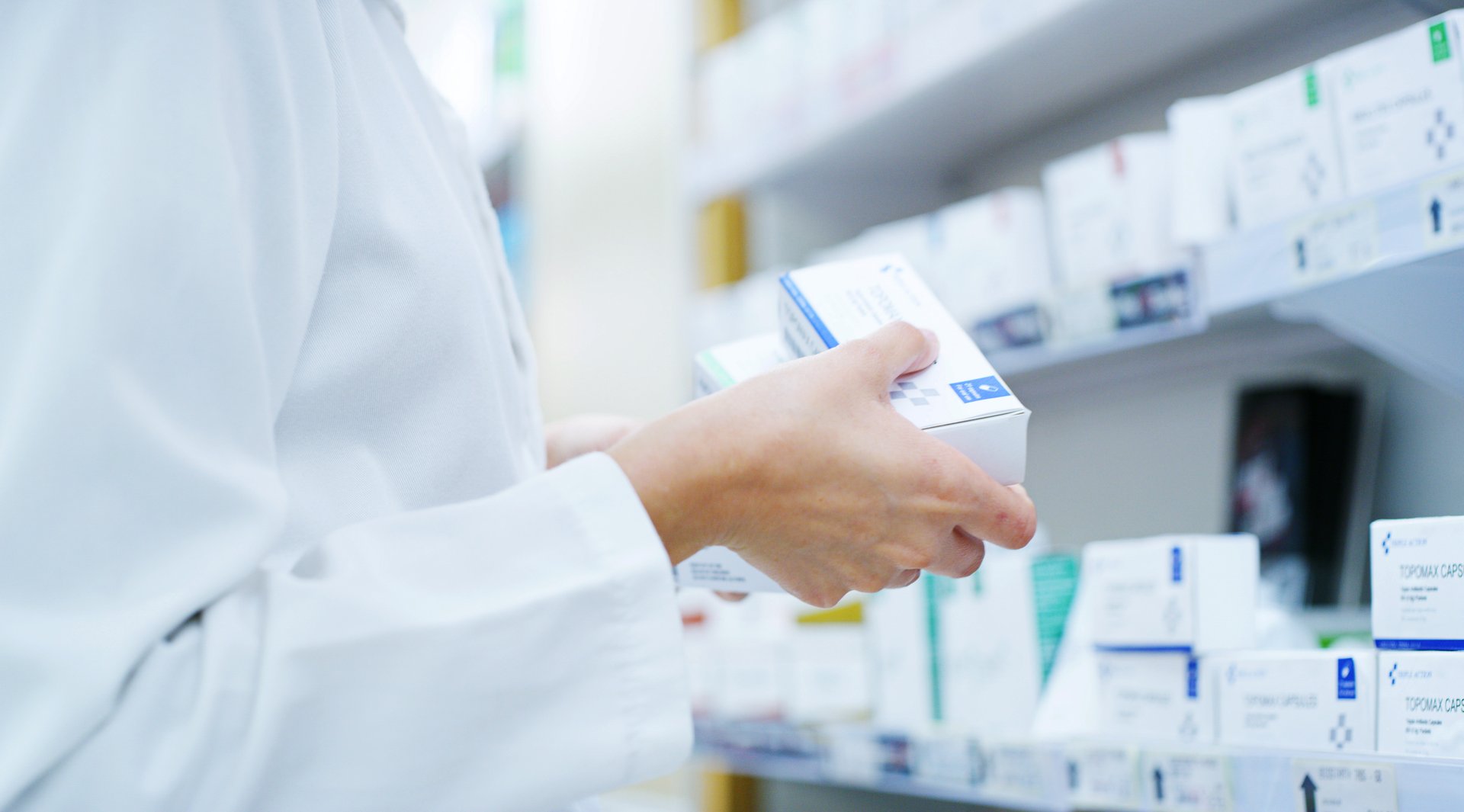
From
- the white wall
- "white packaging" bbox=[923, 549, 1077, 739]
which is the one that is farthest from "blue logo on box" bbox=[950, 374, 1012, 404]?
the white wall

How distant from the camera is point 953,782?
45.6 inches

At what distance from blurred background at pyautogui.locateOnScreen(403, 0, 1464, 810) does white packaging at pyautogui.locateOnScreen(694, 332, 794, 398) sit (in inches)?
16.7

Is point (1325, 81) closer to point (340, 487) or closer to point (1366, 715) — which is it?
point (1366, 715)

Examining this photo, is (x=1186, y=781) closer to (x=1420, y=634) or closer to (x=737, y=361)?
(x=1420, y=634)

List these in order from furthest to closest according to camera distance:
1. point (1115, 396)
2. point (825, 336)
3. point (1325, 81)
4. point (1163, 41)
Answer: point (1115, 396)
point (1163, 41)
point (1325, 81)
point (825, 336)

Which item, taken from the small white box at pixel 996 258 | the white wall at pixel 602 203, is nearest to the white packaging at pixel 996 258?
the small white box at pixel 996 258

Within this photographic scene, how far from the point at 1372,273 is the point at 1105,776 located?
0.46 metres

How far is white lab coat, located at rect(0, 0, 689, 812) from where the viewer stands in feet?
1.56

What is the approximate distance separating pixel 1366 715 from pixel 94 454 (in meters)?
0.76

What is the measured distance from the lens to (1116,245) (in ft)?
3.82

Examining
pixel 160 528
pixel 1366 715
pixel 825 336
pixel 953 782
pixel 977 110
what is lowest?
pixel 953 782

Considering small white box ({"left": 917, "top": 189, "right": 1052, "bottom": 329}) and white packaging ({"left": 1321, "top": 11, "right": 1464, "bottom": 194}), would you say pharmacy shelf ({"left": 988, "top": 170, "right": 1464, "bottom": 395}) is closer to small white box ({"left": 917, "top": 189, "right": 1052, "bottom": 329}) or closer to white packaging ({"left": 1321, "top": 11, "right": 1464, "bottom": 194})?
white packaging ({"left": 1321, "top": 11, "right": 1464, "bottom": 194})

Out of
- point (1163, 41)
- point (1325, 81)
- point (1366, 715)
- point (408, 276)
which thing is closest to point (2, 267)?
point (408, 276)

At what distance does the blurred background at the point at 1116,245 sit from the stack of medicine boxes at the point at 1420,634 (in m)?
0.22
